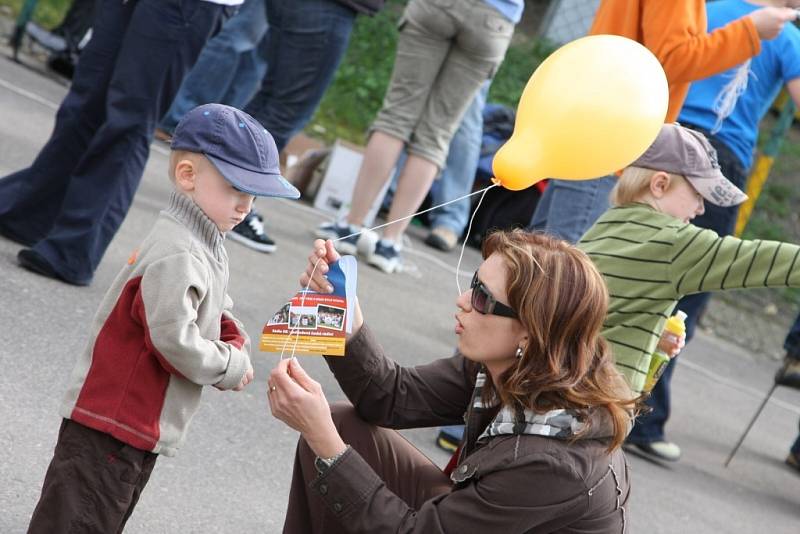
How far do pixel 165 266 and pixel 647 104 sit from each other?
134 cm

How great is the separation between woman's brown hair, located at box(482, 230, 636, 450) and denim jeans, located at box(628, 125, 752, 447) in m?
2.19

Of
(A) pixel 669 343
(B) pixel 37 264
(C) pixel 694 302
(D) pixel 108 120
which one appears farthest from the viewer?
(C) pixel 694 302

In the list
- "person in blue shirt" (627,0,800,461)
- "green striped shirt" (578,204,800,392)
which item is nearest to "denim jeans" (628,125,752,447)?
"person in blue shirt" (627,0,800,461)

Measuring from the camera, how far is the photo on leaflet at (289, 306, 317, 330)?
239 centimetres

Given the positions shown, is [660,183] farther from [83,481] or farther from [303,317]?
[83,481]

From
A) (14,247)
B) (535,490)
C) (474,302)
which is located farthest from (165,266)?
(14,247)

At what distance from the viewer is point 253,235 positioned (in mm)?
5496

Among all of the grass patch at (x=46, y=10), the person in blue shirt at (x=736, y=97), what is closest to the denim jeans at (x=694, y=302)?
the person in blue shirt at (x=736, y=97)

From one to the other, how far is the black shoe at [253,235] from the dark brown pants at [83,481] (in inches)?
127

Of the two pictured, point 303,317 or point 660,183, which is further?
point 660,183

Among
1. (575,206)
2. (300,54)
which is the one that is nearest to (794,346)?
(575,206)

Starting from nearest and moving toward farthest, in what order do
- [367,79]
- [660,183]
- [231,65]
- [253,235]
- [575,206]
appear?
[660,183], [575,206], [253,235], [231,65], [367,79]

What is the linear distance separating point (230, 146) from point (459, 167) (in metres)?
5.46

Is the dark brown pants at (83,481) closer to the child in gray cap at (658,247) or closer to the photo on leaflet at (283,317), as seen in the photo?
the photo on leaflet at (283,317)
